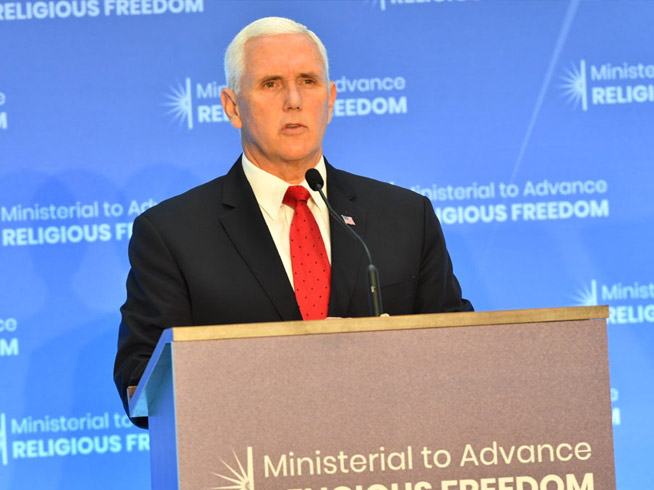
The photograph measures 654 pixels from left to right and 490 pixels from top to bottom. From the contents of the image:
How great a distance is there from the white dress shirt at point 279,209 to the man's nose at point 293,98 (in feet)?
0.73

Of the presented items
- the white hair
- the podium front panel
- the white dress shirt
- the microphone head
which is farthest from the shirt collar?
the podium front panel

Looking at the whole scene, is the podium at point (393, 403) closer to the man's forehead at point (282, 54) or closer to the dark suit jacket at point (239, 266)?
the dark suit jacket at point (239, 266)

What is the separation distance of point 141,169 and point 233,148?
1.25ft

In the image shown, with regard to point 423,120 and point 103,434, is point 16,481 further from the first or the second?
point 423,120

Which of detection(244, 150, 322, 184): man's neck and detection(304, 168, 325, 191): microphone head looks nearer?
Answer: detection(304, 168, 325, 191): microphone head

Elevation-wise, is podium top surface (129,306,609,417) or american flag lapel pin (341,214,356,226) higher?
american flag lapel pin (341,214,356,226)

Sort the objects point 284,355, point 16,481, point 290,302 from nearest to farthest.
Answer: point 284,355, point 290,302, point 16,481

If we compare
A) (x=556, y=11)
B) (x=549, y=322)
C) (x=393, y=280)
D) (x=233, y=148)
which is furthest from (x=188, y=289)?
(x=556, y=11)

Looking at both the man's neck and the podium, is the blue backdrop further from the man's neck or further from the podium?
the podium

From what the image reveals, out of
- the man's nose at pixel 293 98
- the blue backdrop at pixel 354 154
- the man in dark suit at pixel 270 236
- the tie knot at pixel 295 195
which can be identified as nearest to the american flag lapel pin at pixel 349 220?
the man in dark suit at pixel 270 236

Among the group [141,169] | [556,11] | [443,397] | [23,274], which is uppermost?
[556,11]

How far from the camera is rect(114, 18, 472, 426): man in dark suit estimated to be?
9.20 feet

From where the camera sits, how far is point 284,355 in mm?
1860

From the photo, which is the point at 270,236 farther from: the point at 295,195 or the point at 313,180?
the point at 313,180
